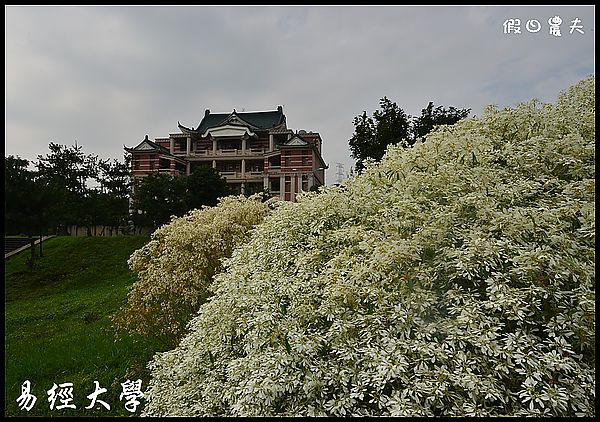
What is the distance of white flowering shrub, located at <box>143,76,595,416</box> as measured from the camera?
6.37 feet

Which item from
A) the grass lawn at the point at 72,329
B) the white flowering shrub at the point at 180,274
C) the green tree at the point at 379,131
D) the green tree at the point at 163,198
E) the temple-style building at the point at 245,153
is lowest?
Result: the grass lawn at the point at 72,329

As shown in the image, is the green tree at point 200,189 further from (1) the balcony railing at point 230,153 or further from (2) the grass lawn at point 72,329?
(1) the balcony railing at point 230,153

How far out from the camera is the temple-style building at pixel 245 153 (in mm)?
23391

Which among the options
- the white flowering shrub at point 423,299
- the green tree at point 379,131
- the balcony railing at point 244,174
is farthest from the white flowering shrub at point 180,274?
the balcony railing at point 244,174

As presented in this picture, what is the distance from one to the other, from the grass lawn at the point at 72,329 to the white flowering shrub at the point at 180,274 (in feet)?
1.76

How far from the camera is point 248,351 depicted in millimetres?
2400

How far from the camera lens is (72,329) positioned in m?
7.41

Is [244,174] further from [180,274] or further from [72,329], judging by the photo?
[180,274]

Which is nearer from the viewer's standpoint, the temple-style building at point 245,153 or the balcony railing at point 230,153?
the temple-style building at point 245,153

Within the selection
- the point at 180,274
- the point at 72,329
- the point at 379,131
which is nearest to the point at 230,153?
the point at 379,131

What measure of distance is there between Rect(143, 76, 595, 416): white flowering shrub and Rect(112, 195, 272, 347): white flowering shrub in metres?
1.88

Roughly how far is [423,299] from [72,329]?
22.3ft

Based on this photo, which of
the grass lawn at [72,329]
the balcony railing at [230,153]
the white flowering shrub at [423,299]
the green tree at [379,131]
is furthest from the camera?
the balcony railing at [230,153]

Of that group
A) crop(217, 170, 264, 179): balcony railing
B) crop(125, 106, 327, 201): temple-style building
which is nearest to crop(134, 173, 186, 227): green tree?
crop(125, 106, 327, 201): temple-style building
